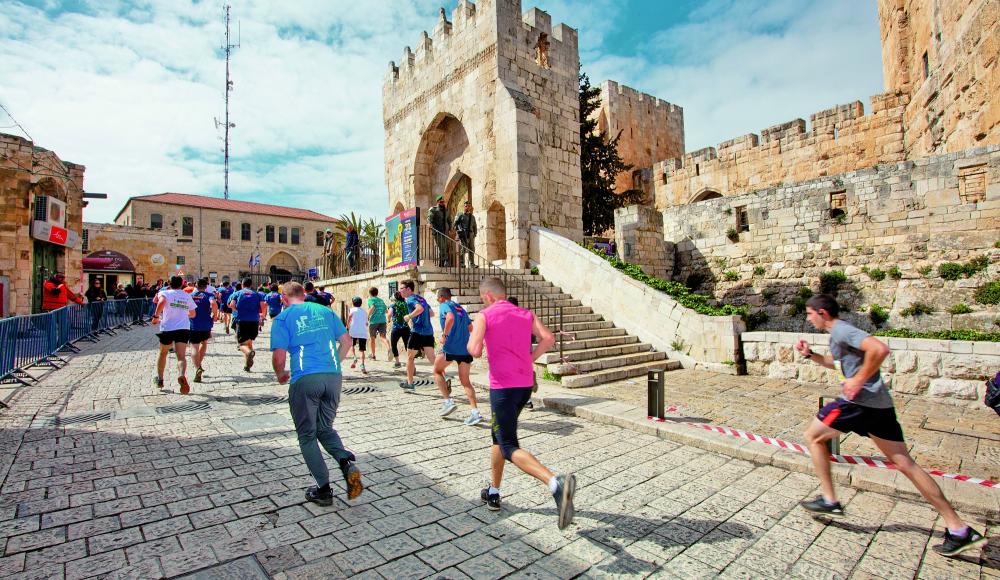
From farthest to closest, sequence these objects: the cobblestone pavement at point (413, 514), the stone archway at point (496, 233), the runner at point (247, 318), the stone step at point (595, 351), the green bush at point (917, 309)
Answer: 1. the stone archway at point (496, 233)
2. the green bush at point (917, 309)
3. the runner at point (247, 318)
4. the stone step at point (595, 351)
5. the cobblestone pavement at point (413, 514)

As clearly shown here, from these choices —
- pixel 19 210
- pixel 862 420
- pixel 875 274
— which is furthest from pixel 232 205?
pixel 862 420

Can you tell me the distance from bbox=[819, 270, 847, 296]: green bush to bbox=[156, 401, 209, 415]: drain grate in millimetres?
13918

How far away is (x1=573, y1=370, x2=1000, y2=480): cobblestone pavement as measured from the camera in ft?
15.6

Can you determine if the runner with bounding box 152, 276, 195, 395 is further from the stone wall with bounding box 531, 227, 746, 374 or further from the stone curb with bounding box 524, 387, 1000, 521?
the stone wall with bounding box 531, 227, 746, 374

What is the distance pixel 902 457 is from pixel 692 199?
2065cm

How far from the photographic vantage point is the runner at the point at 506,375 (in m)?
3.52

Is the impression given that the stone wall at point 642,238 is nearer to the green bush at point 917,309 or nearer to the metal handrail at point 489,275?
the metal handrail at point 489,275

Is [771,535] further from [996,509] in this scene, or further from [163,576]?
[163,576]

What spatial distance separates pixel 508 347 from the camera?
12.2ft

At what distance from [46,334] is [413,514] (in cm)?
1075

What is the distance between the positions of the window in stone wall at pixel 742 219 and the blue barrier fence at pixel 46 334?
16392mm

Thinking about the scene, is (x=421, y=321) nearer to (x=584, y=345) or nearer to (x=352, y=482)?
(x=584, y=345)

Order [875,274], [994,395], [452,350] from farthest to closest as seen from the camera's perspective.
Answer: [875,274], [452,350], [994,395]


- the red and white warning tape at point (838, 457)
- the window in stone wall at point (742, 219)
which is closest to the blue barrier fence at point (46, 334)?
the red and white warning tape at point (838, 457)
